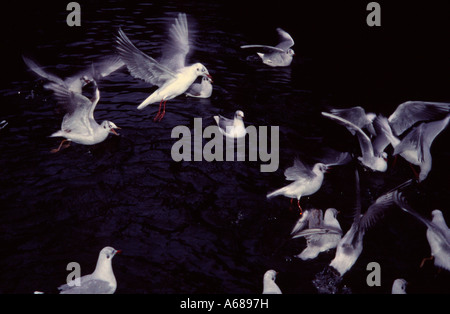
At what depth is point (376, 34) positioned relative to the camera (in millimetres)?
20188

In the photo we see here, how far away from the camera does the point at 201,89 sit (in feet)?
42.7

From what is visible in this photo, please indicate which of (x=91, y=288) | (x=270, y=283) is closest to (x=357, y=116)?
(x=270, y=283)

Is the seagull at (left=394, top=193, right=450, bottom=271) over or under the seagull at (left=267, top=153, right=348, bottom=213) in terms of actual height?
under

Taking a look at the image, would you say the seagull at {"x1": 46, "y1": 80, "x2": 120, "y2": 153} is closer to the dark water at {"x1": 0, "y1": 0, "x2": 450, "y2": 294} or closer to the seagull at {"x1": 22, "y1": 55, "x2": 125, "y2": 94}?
the dark water at {"x1": 0, "y1": 0, "x2": 450, "y2": 294}

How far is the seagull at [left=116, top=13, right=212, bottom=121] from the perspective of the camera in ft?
31.5

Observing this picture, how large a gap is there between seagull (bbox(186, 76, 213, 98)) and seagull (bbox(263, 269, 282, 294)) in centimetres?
701

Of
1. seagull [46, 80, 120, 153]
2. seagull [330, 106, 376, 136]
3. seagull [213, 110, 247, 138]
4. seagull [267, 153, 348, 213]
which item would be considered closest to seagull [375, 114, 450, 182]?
seagull [330, 106, 376, 136]

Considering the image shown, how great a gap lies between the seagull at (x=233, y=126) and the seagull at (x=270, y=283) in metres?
4.76

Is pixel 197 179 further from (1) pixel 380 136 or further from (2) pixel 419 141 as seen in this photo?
(2) pixel 419 141

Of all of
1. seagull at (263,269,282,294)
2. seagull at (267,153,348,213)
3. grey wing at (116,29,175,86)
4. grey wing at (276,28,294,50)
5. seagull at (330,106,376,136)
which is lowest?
seagull at (263,269,282,294)

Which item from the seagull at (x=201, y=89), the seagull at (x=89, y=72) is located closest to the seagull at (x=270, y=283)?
the seagull at (x=201, y=89)

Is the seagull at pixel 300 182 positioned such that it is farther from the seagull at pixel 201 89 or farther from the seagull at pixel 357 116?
the seagull at pixel 201 89

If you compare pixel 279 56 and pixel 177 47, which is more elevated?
pixel 177 47

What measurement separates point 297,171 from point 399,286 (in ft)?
9.36
